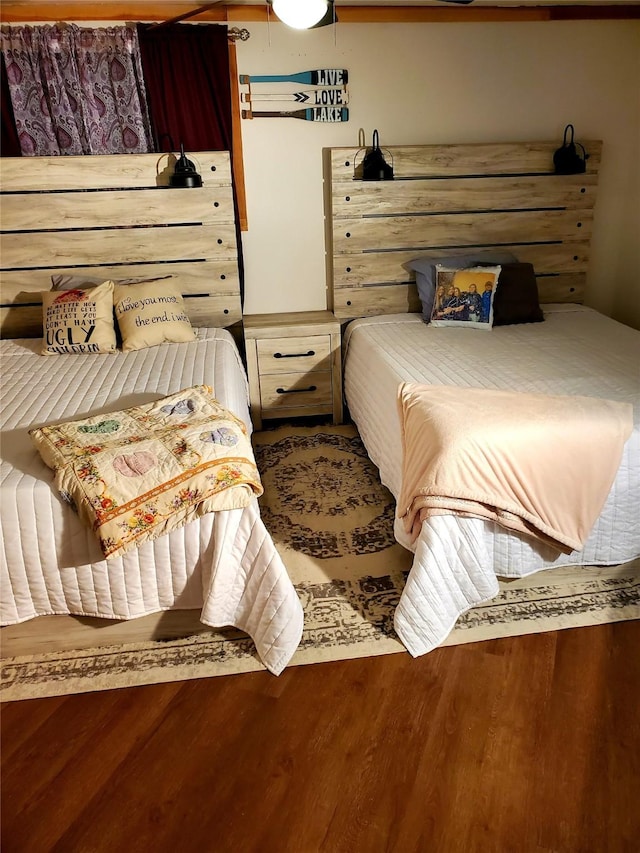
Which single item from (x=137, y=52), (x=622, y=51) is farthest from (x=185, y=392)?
(x=622, y=51)

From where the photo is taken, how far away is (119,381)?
Answer: 2.66 meters

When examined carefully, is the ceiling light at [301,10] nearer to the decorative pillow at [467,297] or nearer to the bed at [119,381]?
the bed at [119,381]

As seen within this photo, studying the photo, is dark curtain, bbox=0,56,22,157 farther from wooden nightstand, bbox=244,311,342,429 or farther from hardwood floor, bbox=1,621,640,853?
hardwood floor, bbox=1,621,640,853

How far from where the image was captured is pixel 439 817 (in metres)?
1.49

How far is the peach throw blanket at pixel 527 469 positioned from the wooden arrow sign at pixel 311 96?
2.16m

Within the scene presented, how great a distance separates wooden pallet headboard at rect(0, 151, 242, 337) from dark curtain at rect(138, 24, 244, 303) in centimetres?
12

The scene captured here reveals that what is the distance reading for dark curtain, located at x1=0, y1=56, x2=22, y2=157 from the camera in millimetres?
3072

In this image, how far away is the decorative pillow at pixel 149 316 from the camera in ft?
10.1

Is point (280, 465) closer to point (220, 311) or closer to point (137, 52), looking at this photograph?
point (220, 311)

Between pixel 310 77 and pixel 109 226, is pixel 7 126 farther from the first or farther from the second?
pixel 310 77

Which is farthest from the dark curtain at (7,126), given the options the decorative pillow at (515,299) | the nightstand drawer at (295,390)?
the decorative pillow at (515,299)

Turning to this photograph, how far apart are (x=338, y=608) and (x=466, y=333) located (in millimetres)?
1644

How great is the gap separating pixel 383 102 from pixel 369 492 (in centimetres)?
211

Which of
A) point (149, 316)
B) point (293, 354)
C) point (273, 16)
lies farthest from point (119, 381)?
point (273, 16)
